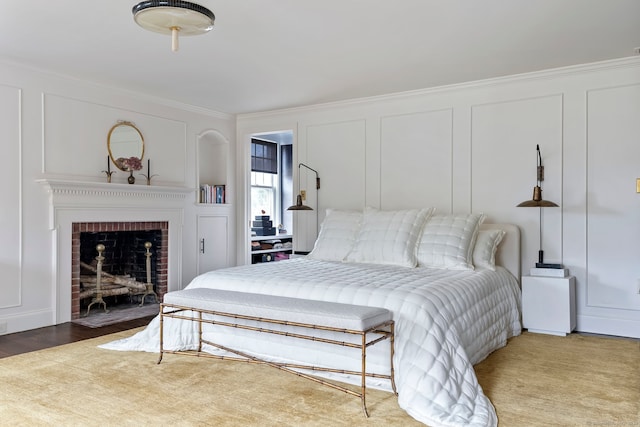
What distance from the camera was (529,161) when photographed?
4.63m

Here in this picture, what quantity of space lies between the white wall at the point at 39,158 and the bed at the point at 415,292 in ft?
3.92

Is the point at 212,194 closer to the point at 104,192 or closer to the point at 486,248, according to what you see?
the point at 104,192

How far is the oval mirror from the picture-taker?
5.09 m

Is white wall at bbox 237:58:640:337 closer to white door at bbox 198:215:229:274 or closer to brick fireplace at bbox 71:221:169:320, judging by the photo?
white door at bbox 198:215:229:274

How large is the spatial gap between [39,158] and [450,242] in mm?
3737

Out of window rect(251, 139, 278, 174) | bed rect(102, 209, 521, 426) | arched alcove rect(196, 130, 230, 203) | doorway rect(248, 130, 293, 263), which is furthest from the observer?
window rect(251, 139, 278, 174)

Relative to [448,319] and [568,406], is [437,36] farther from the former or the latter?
[568,406]

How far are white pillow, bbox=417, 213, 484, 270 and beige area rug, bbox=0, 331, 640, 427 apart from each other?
0.83 meters

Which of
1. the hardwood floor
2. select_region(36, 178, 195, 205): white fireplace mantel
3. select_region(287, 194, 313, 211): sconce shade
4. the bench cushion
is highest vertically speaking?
select_region(36, 178, 195, 205): white fireplace mantel

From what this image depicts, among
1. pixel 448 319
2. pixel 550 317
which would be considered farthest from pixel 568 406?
pixel 550 317

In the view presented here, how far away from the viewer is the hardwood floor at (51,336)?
12.3ft

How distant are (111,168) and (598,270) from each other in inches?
186

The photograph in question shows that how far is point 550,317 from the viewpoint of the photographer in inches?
164

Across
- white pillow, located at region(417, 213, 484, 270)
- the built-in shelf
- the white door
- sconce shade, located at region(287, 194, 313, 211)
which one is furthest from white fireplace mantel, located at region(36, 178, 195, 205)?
white pillow, located at region(417, 213, 484, 270)
